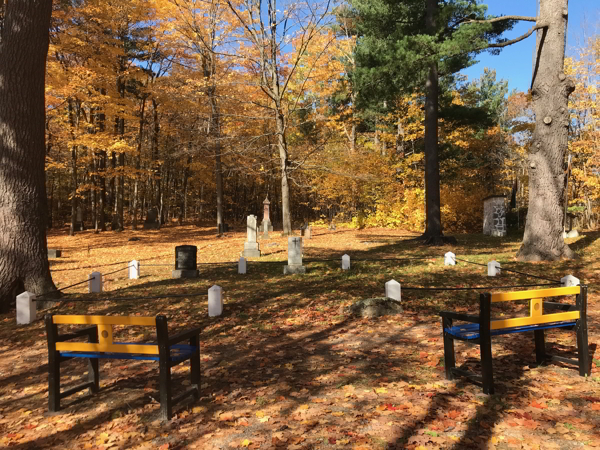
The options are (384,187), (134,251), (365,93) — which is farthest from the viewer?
(384,187)

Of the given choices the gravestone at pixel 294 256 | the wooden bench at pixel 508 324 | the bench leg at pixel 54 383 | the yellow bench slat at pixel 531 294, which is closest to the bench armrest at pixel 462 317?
the wooden bench at pixel 508 324

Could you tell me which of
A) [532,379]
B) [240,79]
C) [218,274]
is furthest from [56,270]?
[240,79]

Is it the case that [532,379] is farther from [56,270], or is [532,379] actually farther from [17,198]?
[56,270]

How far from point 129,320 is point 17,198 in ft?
19.3

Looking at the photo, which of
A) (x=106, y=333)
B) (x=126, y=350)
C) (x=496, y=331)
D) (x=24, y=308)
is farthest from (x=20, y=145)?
(x=496, y=331)

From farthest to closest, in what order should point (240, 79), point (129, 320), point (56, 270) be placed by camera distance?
point (240, 79)
point (56, 270)
point (129, 320)

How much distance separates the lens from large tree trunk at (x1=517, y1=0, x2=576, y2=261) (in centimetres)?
1055

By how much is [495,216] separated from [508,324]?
62.3 feet

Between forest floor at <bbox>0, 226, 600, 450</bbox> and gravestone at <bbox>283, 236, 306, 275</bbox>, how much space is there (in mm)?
1862

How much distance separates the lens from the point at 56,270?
525 inches

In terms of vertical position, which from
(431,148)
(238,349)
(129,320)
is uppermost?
(431,148)

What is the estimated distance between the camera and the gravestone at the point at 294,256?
36.7ft

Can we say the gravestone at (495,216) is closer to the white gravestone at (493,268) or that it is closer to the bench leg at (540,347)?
the white gravestone at (493,268)

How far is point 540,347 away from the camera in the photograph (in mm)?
4711
